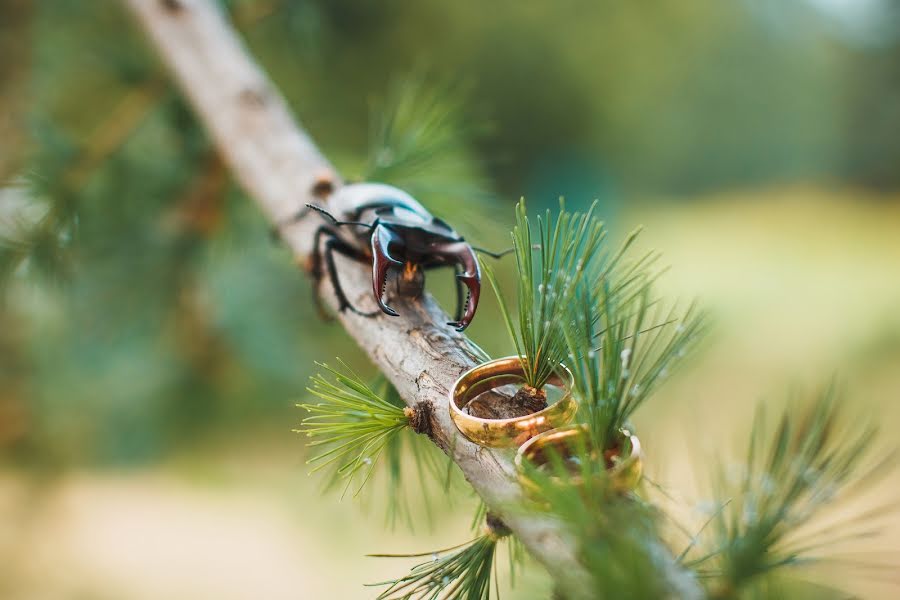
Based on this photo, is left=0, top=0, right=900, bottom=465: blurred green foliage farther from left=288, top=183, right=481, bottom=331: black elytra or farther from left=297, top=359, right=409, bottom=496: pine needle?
left=297, top=359, right=409, bottom=496: pine needle

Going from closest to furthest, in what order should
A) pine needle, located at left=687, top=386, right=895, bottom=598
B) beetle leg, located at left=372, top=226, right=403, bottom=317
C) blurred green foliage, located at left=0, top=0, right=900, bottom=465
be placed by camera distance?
pine needle, located at left=687, top=386, right=895, bottom=598 → beetle leg, located at left=372, top=226, right=403, bottom=317 → blurred green foliage, located at left=0, top=0, right=900, bottom=465

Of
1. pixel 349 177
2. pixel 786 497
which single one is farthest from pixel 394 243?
pixel 349 177

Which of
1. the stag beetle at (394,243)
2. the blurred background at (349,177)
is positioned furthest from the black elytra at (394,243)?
the blurred background at (349,177)

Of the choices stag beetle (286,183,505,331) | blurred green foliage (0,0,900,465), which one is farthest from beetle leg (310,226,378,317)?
blurred green foliage (0,0,900,465)

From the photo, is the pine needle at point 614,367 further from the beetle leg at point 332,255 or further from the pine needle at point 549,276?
the beetle leg at point 332,255

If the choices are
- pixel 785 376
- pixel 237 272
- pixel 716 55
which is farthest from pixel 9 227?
pixel 716 55

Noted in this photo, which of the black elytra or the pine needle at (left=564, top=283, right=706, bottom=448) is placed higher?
the black elytra
